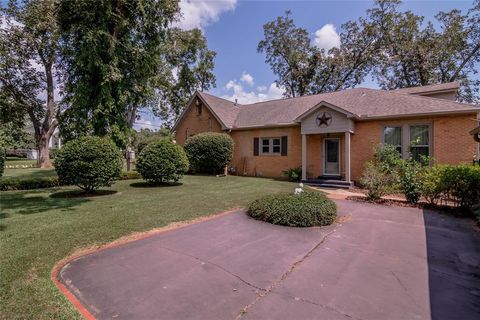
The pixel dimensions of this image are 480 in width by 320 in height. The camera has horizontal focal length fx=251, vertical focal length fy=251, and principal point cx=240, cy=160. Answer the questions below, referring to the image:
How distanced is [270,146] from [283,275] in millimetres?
13847

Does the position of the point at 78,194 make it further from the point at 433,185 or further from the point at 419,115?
the point at 419,115

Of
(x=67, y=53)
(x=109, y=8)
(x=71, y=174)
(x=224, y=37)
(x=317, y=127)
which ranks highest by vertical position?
(x=224, y=37)

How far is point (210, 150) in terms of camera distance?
1675 centimetres

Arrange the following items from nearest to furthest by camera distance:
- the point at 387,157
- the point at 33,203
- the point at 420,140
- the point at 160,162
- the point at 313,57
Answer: the point at 33,203
the point at 387,157
the point at 420,140
the point at 160,162
the point at 313,57

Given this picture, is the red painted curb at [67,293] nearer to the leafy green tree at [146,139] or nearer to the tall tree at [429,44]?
the leafy green tree at [146,139]

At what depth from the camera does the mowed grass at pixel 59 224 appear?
2994mm

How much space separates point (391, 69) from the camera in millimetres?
26719

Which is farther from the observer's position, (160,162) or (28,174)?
(28,174)

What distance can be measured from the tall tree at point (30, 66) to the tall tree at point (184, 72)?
1050 cm

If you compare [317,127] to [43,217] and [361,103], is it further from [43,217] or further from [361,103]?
[43,217]

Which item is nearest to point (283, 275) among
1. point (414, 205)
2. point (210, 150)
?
point (414, 205)

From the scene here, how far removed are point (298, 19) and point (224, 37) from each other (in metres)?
15.3

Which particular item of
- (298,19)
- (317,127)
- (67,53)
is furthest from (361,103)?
(298,19)

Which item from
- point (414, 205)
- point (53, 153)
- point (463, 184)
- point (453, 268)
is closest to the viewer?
point (453, 268)
